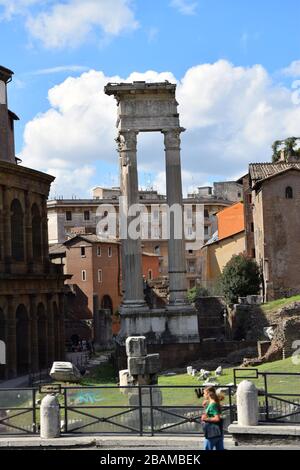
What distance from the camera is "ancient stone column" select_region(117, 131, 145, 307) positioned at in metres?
38.2

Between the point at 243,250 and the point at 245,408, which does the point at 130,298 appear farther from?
the point at 243,250

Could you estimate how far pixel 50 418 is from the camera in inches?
627

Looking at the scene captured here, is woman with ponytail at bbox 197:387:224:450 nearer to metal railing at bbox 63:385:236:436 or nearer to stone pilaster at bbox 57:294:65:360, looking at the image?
metal railing at bbox 63:385:236:436

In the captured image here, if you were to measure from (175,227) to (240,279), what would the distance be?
17316 millimetres

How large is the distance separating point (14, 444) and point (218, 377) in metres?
14.5

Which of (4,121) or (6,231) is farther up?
(4,121)

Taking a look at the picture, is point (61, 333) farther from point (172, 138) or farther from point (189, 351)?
point (172, 138)

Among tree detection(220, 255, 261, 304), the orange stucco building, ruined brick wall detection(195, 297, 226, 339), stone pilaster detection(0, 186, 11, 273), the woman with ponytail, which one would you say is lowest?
the woman with ponytail

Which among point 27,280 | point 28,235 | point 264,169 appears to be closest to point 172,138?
point 28,235

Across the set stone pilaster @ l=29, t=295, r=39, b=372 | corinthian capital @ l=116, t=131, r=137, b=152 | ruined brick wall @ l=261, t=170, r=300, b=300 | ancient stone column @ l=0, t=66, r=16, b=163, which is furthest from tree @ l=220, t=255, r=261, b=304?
corinthian capital @ l=116, t=131, r=137, b=152

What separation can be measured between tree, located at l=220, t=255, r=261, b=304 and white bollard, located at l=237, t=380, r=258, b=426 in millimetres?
38289

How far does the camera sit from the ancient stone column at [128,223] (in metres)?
38.2

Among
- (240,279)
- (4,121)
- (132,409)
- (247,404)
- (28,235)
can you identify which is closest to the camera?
(247,404)

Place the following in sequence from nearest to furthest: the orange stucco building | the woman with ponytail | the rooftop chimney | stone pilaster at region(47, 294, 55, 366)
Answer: the woman with ponytail
stone pilaster at region(47, 294, 55, 366)
the rooftop chimney
the orange stucco building
